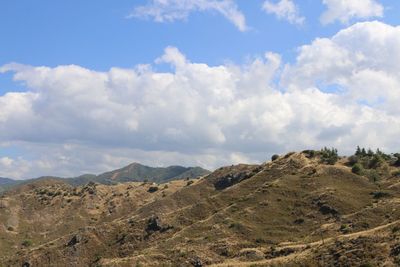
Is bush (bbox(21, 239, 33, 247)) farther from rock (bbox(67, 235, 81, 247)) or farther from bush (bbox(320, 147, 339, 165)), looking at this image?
bush (bbox(320, 147, 339, 165))

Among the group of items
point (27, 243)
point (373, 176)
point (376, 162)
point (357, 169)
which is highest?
point (376, 162)

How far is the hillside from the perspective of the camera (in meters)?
72.6

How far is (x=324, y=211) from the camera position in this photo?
98875mm

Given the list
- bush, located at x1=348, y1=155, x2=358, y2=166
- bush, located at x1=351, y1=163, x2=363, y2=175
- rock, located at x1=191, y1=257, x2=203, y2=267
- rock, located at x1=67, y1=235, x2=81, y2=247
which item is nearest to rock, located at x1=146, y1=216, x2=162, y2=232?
rock, located at x1=67, y1=235, x2=81, y2=247

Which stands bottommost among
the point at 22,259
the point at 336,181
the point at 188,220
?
Answer: the point at 22,259

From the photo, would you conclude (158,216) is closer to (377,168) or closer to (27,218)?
(377,168)

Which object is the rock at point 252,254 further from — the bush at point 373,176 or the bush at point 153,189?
the bush at point 153,189

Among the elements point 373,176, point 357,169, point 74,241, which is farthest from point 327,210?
point 74,241

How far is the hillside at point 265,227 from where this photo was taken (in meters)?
72.6

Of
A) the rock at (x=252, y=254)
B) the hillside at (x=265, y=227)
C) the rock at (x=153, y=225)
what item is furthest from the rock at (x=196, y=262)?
the rock at (x=153, y=225)

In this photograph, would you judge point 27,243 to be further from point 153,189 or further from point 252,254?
point 252,254

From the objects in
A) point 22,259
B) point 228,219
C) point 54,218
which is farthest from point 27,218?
point 228,219

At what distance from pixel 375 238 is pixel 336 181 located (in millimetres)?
45370

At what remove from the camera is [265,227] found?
97812 millimetres
